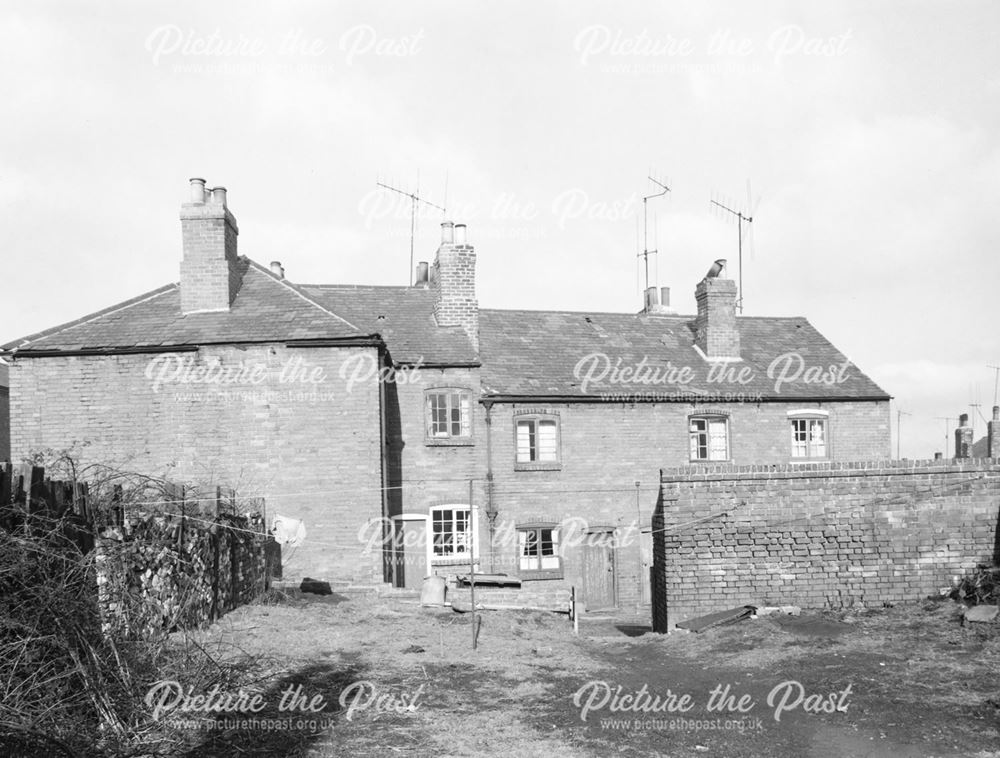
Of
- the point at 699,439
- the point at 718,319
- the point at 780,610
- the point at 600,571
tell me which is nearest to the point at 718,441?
the point at 699,439

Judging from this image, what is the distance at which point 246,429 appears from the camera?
717 inches

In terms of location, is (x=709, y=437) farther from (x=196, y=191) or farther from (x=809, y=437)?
(x=196, y=191)

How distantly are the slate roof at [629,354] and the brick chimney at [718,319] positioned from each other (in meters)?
0.49

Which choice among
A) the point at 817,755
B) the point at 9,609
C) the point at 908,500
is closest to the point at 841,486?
the point at 908,500

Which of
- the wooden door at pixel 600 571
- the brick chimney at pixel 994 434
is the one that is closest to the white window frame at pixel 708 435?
the wooden door at pixel 600 571

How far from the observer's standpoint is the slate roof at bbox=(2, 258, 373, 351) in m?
18.4

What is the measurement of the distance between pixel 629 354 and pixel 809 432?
6021mm

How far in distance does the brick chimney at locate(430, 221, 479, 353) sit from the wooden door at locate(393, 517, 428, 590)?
535 cm

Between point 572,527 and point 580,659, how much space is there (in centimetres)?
1087

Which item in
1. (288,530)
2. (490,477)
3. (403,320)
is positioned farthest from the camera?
(403,320)

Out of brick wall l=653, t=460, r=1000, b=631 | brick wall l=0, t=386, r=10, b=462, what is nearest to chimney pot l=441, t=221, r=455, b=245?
brick wall l=653, t=460, r=1000, b=631

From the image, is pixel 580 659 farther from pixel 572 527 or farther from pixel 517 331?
pixel 517 331

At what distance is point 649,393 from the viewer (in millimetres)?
23578

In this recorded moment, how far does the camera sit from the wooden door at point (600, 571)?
22625mm
